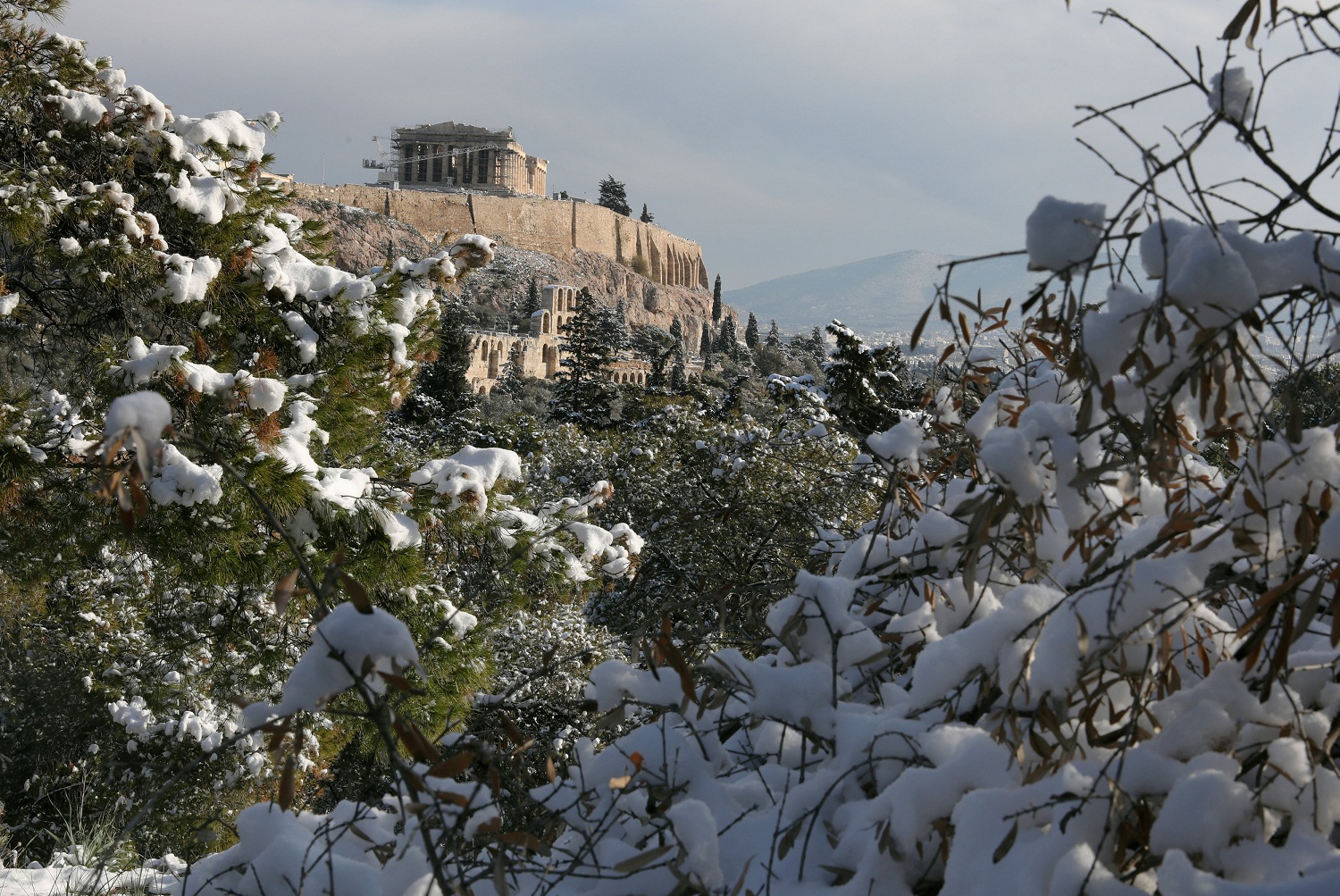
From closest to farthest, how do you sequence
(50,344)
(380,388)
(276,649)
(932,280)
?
(932,280) → (50,344) → (380,388) → (276,649)

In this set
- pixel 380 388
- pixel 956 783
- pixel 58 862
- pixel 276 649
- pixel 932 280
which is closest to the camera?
pixel 956 783

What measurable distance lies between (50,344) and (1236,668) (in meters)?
6.08

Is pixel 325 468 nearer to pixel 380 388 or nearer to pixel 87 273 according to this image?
pixel 380 388

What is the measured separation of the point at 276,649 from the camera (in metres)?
6.80

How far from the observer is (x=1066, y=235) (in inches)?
46.8

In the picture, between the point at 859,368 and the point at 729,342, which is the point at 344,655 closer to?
the point at 859,368

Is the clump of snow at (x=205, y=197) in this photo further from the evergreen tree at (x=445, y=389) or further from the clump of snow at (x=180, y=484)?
the evergreen tree at (x=445, y=389)

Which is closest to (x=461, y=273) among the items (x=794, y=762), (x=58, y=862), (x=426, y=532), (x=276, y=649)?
(x=426, y=532)

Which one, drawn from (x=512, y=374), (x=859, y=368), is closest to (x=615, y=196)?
(x=512, y=374)

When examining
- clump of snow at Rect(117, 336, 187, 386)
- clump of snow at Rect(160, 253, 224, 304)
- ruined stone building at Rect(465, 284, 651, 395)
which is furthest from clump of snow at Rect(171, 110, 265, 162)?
ruined stone building at Rect(465, 284, 651, 395)

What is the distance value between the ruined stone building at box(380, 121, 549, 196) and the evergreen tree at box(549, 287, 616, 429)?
51.5 m

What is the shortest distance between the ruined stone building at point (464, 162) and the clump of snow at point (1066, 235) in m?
84.3

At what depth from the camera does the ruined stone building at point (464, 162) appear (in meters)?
85.2

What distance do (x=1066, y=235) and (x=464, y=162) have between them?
300 ft
